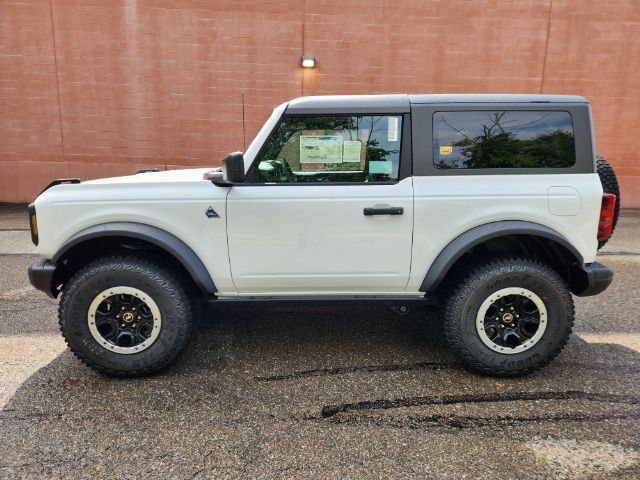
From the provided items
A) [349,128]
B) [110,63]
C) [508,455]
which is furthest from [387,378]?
[110,63]

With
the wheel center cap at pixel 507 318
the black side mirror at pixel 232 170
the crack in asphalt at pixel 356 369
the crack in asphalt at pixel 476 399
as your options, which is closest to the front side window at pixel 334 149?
the black side mirror at pixel 232 170

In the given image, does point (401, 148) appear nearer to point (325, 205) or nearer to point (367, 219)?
point (367, 219)

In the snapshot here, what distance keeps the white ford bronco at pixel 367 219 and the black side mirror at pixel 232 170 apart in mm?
15

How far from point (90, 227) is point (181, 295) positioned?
2.47 feet

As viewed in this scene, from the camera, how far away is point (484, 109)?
3.11 m

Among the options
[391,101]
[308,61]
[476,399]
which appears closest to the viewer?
[476,399]

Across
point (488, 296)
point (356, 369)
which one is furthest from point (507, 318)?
point (356, 369)

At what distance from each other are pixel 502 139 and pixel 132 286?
2666mm

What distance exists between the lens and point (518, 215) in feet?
10.1

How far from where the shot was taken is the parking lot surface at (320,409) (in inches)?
93.4

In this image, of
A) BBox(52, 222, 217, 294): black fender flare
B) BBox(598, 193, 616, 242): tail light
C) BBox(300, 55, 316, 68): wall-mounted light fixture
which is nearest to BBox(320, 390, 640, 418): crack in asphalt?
BBox(598, 193, 616, 242): tail light

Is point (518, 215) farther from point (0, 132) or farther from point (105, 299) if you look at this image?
point (0, 132)

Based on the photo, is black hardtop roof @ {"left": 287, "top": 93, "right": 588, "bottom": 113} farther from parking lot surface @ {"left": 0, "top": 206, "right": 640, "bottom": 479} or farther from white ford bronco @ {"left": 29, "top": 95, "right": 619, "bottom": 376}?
parking lot surface @ {"left": 0, "top": 206, "right": 640, "bottom": 479}

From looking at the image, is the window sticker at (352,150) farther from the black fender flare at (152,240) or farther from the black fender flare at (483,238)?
the black fender flare at (152,240)
